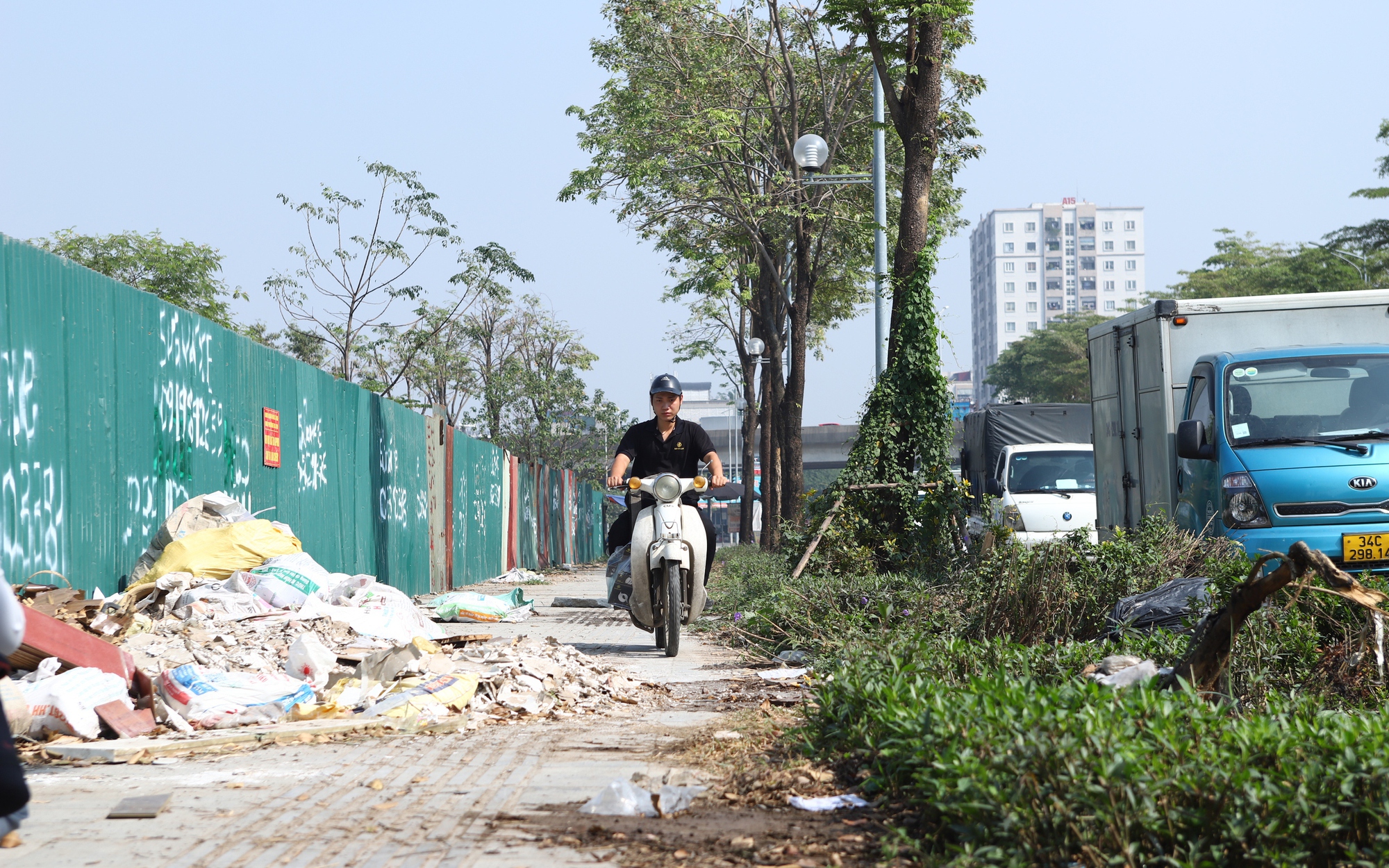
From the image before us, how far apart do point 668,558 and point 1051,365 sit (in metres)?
68.2

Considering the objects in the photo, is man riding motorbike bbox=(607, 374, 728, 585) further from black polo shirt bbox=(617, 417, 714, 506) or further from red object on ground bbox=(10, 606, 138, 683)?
red object on ground bbox=(10, 606, 138, 683)

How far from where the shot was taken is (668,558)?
817 centimetres

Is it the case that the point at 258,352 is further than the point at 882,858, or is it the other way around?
the point at 258,352

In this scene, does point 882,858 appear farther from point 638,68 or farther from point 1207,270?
point 1207,270

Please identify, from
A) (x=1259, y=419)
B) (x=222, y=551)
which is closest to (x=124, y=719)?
(x=222, y=551)

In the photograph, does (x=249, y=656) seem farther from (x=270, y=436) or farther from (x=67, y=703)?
(x=270, y=436)

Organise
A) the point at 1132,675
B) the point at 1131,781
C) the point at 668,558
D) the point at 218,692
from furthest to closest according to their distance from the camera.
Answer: the point at 668,558
the point at 218,692
the point at 1132,675
the point at 1131,781

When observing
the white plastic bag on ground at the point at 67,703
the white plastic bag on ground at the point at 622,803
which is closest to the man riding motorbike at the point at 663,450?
the white plastic bag on ground at the point at 67,703

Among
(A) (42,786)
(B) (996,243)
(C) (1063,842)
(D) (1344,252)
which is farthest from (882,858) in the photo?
(B) (996,243)

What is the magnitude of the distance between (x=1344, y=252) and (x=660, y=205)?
27.5 m

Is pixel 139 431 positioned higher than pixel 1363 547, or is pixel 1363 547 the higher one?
pixel 139 431

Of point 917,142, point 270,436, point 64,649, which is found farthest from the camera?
point 917,142

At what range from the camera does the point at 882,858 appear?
3217 millimetres

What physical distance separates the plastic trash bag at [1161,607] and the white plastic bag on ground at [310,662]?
4.04m
